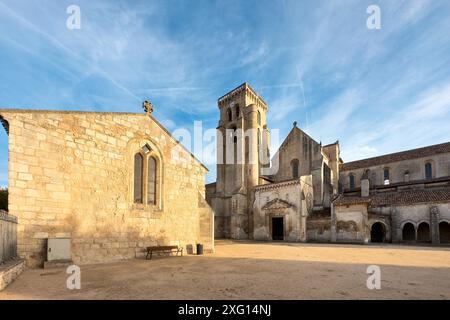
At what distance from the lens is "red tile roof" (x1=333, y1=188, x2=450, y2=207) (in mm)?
22253

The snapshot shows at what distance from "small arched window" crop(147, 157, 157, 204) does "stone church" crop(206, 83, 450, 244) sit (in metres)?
17.4

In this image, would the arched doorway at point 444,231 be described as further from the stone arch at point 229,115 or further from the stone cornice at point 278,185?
the stone arch at point 229,115

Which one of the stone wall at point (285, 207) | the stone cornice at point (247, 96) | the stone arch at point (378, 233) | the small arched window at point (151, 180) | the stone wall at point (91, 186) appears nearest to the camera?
the stone wall at point (91, 186)

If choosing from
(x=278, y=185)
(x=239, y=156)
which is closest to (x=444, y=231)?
(x=278, y=185)

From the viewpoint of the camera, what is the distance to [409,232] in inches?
976

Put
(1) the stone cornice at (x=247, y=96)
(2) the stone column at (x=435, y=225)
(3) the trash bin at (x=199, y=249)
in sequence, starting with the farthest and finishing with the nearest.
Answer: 1. (1) the stone cornice at (x=247, y=96)
2. (2) the stone column at (x=435, y=225)
3. (3) the trash bin at (x=199, y=249)

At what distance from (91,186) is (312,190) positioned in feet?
81.9

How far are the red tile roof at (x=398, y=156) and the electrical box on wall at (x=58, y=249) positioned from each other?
37.8 meters

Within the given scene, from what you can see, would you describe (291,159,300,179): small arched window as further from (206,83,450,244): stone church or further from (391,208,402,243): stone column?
(391,208,402,243): stone column

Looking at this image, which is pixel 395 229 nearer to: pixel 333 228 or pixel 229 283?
pixel 333 228

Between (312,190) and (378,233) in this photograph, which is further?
(312,190)

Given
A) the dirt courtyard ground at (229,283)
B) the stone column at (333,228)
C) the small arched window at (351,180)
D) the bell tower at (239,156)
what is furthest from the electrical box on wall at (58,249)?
the small arched window at (351,180)

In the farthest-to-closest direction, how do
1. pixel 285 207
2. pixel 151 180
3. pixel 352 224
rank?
pixel 285 207, pixel 352 224, pixel 151 180

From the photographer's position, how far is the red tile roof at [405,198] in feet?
73.0
